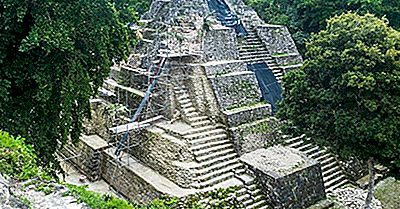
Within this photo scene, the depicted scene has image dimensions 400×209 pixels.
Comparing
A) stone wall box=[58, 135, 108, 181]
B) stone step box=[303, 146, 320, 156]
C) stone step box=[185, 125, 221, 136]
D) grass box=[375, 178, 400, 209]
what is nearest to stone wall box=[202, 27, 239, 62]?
stone step box=[185, 125, 221, 136]

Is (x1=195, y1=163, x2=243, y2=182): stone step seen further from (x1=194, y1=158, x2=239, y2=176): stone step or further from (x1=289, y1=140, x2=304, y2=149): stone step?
(x1=289, y1=140, x2=304, y2=149): stone step

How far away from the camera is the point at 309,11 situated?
60.4ft

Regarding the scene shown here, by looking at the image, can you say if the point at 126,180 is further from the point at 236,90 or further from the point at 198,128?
the point at 236,90

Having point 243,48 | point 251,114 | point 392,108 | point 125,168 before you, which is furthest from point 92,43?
point 243,48

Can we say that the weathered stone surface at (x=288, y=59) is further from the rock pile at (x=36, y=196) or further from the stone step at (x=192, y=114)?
the rock pile at (x=36, y=196)

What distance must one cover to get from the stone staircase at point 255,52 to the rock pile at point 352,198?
435 cm

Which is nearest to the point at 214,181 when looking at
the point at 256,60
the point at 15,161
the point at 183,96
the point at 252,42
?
the point at 183,96

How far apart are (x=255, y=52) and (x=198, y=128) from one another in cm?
498

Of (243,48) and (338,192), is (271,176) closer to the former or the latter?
(338,192)

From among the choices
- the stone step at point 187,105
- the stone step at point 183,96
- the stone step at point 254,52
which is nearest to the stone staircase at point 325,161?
the stone step at point 187,105

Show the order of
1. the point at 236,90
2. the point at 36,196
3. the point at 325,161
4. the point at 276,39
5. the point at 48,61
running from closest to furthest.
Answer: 1. the point at 36,196
2. the point at 48,61
3. the point at 236,90
4. the point at 325,161
5. the point at 276,39

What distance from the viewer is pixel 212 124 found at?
11.2 metres

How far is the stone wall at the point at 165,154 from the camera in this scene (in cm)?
984

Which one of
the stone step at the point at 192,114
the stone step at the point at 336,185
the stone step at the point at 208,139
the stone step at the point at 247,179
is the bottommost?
the stone step at the point at 336,185
